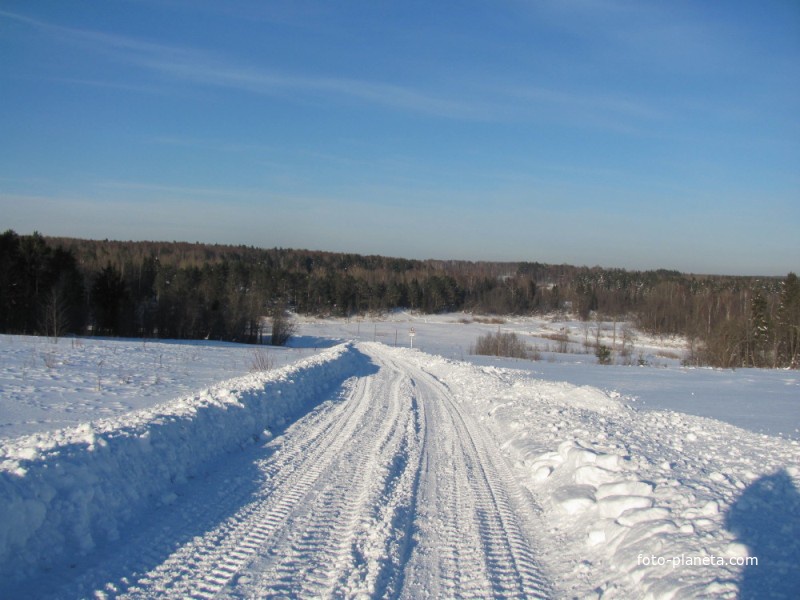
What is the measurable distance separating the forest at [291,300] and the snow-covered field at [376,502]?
101 ft

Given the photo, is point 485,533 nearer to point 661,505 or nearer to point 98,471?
point 661,505

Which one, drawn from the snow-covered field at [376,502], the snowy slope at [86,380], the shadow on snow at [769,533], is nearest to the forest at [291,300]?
the snowy slope at [86,380]

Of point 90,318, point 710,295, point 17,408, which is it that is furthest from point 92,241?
point 17,408

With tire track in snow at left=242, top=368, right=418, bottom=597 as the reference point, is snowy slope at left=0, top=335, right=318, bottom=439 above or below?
below

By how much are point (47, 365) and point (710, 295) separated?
101 meters

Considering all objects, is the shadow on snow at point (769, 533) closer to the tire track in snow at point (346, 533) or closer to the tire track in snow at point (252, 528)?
the tire track in snow at point (346, 533)

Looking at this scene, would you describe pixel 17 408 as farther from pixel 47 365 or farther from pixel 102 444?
pixel 47 365

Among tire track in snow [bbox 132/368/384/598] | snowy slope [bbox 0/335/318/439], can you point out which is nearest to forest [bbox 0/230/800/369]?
snowy slope [bbox 0/335/318/439]

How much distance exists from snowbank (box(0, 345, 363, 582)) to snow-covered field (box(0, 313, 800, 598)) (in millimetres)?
23

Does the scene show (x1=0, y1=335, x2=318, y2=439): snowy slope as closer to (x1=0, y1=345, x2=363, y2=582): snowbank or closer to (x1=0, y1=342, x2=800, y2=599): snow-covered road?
(x1=0, y1=345, x2=363, y2=582): snowbank

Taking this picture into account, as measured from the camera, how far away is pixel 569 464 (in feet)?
23.7

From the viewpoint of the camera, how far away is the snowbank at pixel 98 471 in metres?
4.27

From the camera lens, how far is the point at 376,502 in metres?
5.77

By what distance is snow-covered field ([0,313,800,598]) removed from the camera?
4.11 metres
